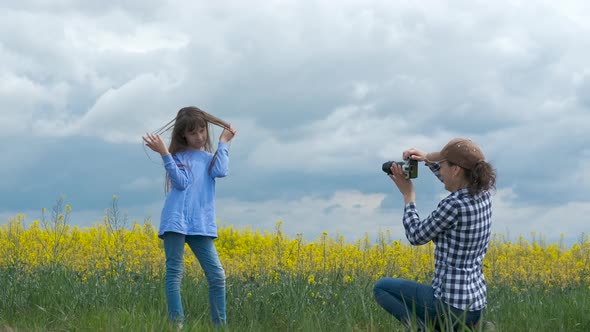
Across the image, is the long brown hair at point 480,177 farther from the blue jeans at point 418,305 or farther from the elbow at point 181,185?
the elbow at point 181,185

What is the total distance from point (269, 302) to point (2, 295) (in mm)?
2827

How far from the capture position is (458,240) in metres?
4.77

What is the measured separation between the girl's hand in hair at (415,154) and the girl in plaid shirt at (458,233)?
0.22m

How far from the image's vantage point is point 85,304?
667 centimetres

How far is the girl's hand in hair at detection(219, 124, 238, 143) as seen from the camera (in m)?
6.32

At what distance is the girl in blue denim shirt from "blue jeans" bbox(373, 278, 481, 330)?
1487 millimetres

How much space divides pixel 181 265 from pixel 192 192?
64cm

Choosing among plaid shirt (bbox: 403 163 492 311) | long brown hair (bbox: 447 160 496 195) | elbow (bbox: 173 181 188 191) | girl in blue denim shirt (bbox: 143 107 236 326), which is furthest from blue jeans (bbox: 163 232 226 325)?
long brown hair (bbox: 447 160 496 195)

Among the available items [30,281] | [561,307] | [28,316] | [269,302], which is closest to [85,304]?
[28,316]

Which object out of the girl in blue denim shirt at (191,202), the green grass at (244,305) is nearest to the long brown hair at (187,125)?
the girl in blue denim shirt at (191,202)

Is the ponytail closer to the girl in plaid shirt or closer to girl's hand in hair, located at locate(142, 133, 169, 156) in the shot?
the girl in plaid shirt

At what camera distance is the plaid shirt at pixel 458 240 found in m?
4.75

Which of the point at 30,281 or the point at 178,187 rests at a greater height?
the point at 178,187

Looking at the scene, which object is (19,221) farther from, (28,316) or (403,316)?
(403,316)
